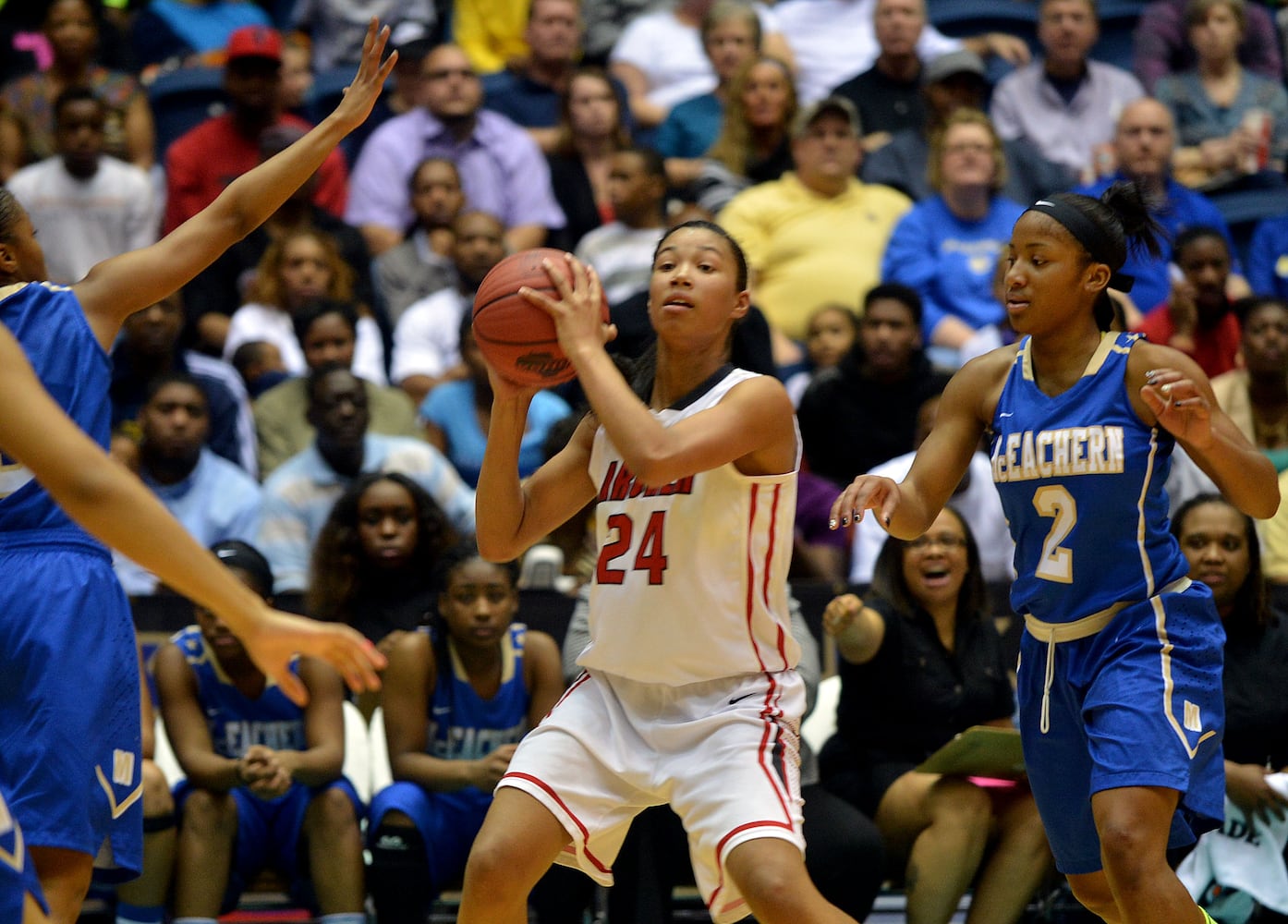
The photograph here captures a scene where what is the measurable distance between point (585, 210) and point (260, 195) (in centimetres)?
627

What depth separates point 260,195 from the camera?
14.9 ft

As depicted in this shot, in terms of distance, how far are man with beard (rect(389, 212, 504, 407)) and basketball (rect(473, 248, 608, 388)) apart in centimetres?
508

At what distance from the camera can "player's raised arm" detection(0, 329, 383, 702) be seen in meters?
2.98

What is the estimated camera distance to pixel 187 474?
8.09 metres

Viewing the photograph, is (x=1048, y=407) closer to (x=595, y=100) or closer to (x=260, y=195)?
(x=260, y=195)

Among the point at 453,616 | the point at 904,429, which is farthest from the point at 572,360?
the point at 904,429

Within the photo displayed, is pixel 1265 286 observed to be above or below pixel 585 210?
below

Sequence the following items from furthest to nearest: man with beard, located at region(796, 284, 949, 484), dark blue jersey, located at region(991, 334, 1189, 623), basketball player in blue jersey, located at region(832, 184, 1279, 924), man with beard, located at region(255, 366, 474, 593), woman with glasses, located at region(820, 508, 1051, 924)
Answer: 1. man with beard, located at region(796, 284, 949, 484)
2. man with beard, located at region(255, 366, 474, 593)
3. woman with glasses, located at region(820, 508, 1051, 924)
4. dark blue jersey, located at region(991, 334, 1189, 623)
5. basketball player in blue jersey, located at region(832, 184, 1279, 924)

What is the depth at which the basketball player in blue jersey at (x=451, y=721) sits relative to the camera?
6.21 metres

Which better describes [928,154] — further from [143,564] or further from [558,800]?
[143,564]

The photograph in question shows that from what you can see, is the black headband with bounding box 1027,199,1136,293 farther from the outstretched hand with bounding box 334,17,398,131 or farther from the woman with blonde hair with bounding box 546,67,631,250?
the woman with blonde hair with bounding box 546,67,631,250

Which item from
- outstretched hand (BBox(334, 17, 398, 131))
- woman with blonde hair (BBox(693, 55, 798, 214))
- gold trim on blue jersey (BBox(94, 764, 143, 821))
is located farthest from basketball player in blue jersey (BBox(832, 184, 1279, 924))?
woman with blonde hair (BBox(693, 55, 798, 214))

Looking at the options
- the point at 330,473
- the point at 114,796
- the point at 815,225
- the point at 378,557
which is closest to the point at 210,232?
the point at 114,796

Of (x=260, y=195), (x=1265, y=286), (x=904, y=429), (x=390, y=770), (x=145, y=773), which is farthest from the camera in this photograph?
(x=1265, y=286)
